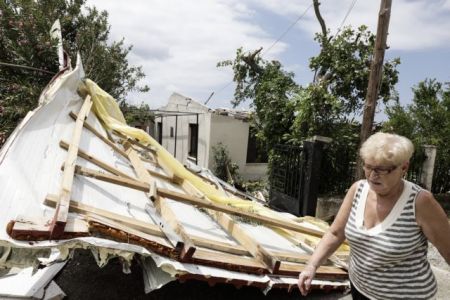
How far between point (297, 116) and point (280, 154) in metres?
0.93

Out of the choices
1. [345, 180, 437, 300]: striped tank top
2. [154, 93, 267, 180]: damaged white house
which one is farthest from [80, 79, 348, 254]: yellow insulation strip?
[154, 93, 267, 180]: damaged white house

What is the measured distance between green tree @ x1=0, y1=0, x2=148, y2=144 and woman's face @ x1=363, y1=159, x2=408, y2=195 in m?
6.58

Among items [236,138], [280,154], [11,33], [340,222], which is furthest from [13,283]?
[236,138]

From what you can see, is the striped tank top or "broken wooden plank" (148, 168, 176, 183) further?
"broken wooden plank" (148, 168, 176, 183)

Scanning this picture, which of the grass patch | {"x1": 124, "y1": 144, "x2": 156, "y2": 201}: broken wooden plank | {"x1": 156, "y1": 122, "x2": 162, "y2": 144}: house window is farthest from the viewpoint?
{"x1": 156, "y1": 122, "x2": 162, "y2": 144}: house window

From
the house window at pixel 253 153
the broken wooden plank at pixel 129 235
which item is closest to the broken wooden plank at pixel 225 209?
the broken wooden plank at pixel 129 235

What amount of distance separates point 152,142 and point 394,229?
4139 millimetres

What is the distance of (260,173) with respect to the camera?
1272cm

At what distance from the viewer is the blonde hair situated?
1.83m

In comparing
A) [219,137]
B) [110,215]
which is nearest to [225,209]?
[110,215]

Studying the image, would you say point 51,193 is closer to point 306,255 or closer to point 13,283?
point 13,283

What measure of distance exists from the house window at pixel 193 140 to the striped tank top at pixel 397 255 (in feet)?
39.1

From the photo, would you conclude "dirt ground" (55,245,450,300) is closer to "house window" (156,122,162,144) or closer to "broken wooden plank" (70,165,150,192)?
"broken wooden plank" (70,165,150,192)

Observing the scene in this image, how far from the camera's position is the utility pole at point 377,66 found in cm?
532
